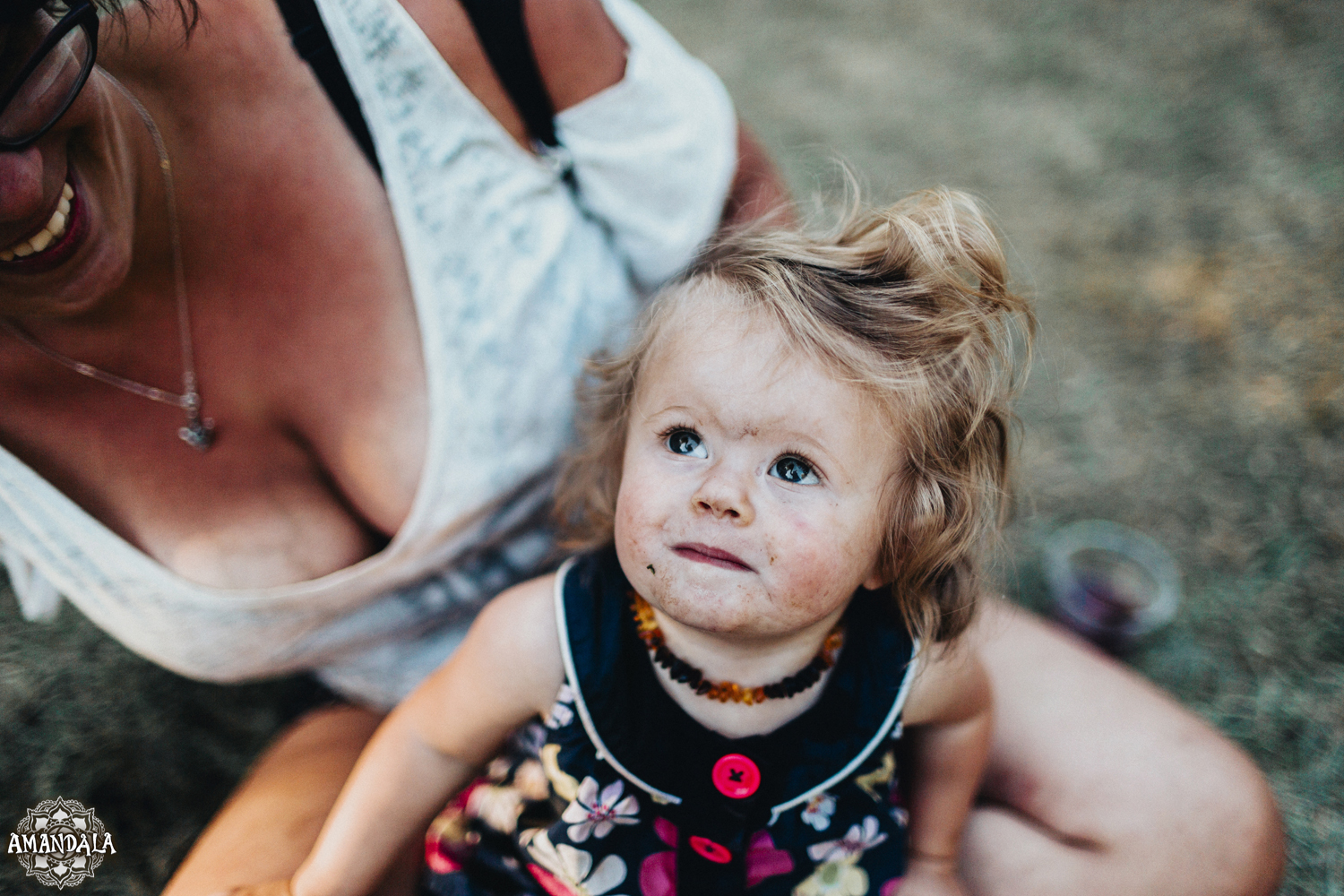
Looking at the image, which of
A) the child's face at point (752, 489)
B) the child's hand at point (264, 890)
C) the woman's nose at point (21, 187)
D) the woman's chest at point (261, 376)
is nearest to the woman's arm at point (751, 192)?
the child's face at point (752, 489)

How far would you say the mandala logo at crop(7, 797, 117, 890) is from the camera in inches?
50.7

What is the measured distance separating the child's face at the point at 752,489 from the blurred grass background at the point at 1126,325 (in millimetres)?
466

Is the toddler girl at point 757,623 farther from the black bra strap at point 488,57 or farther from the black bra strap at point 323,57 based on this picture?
the black bra strap at point 323,57

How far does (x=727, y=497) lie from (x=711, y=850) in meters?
0.51

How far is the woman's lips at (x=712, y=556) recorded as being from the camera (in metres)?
0.90

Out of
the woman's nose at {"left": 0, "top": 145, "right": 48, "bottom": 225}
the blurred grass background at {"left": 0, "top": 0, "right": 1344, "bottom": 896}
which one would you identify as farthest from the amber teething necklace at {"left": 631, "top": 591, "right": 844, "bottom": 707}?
the woman's nose at {"left": 0, "top": 145, "right": 48, "bottom": 225}

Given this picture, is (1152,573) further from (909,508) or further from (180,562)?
(180,562)

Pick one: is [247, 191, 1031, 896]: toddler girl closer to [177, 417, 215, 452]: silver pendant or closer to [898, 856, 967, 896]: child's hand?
[898, 856, 967, 896]: child's hand

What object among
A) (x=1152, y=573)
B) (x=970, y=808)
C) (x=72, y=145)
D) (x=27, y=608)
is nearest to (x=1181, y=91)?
(x=1152, y=573)

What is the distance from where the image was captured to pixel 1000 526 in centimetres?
115

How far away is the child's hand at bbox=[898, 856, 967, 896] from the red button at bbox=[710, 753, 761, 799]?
0.32 m

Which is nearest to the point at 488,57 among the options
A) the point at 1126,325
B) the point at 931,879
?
the point at 931,879

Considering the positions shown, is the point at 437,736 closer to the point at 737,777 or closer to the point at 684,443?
the point at 737,777

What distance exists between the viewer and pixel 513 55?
1.12 metres
